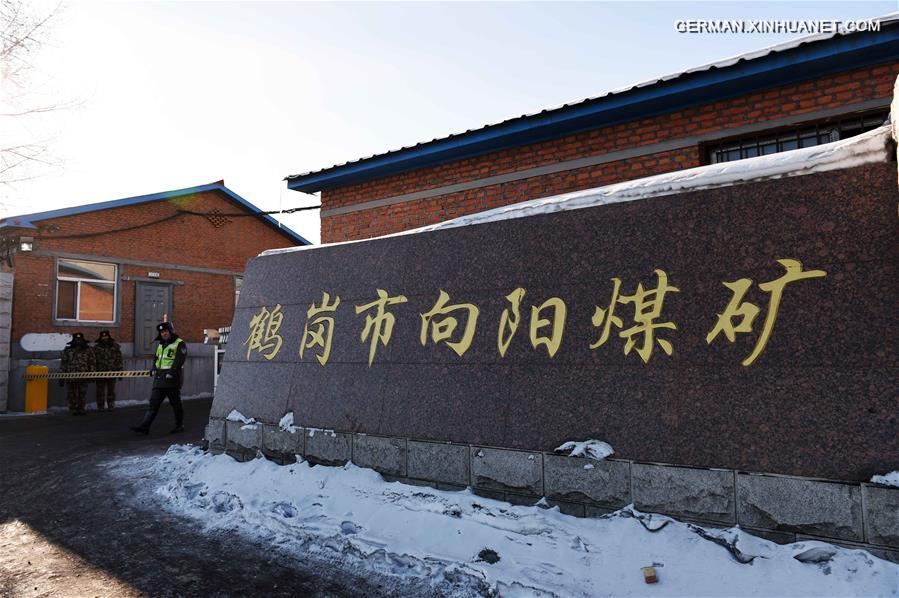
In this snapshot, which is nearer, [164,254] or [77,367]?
[77,367]

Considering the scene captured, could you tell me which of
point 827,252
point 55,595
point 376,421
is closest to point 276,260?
point 376,421

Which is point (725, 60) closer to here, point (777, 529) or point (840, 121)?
point (840, 121)

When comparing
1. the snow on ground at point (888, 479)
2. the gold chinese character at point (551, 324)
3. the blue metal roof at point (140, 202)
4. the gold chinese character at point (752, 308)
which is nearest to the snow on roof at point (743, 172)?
the gold chinese character at point (752, 308)

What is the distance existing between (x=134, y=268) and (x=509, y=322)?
1542 centimetres

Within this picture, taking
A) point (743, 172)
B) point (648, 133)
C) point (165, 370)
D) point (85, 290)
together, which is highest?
point (648, 133)

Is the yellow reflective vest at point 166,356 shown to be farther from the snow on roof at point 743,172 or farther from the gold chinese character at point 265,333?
the snow on roof at point 743,172

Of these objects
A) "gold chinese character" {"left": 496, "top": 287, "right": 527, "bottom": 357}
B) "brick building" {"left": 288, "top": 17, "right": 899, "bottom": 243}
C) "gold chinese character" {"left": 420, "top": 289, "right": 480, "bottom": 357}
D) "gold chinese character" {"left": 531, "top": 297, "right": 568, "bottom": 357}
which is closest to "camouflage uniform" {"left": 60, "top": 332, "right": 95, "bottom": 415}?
"brick building" {"left": 288, "top": 17, "right": 899, "bottom": 243}

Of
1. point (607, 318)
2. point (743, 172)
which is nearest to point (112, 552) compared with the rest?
point (607, 318)

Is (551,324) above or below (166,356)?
above

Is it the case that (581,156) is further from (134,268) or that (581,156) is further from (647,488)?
(134,268)

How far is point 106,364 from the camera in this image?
12.6 metres

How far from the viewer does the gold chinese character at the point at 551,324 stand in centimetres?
411

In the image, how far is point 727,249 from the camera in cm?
354

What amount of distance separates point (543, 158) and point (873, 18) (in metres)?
3.97
